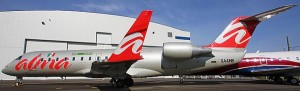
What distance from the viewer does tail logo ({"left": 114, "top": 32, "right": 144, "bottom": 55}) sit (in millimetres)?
14031

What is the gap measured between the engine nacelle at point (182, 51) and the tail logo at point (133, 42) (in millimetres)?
2308

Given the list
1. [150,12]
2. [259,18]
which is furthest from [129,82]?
[259,18]

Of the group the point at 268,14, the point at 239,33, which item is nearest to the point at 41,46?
the point at 239,33

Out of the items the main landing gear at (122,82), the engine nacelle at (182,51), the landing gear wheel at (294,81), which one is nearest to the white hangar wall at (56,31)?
the main landing gear at (122,82)

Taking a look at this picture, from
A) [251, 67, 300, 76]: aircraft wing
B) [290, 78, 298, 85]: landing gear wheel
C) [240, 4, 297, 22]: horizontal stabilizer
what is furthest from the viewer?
[290, 78, 298, 85]: landing gear wheel

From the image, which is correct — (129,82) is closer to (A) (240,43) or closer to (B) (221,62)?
(B) (221,62)

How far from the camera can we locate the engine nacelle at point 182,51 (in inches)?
611

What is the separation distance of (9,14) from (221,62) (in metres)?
32.6

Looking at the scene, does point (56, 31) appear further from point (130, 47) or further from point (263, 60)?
point (263, 60)

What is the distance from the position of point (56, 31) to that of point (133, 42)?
28.5m

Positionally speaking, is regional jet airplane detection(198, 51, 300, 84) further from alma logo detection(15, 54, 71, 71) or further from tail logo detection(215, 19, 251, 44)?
alma logo detection(15, 54, 71, 71)

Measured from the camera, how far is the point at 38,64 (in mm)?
17719

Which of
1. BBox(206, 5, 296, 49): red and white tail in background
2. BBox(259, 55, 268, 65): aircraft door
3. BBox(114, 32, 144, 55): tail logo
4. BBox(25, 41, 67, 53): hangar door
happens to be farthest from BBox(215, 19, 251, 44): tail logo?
BBox(25, 41, 67, 53): hangar door

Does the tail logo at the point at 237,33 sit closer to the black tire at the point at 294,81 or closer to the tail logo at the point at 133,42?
the tail logo at the point at 133,42
